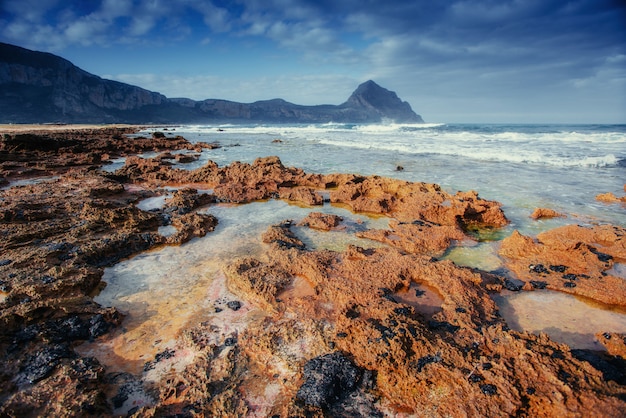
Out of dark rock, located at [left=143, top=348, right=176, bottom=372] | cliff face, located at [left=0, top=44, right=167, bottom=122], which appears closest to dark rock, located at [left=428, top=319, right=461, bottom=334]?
dark rock, located at [left=143, top=348, right=176, bottom=372]

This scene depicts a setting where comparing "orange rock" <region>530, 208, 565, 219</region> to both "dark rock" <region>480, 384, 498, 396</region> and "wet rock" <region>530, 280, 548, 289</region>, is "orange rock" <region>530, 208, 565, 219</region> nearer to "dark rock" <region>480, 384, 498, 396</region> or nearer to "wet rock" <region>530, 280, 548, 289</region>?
"wet rock" <region>530, 280, 548, 289</region>

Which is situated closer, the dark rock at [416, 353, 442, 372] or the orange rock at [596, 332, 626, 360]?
the dark rock at [416, 353, 442, 372]

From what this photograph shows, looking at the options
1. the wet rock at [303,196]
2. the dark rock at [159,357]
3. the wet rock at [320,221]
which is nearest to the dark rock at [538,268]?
the wet rock at [320,221]

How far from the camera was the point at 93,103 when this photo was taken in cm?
9625

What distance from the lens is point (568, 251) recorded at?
4.73 metres

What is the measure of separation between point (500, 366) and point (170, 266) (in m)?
4.27

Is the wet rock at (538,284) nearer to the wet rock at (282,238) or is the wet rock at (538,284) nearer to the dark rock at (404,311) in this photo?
the dark rock at (404,311)

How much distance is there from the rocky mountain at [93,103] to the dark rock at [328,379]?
306 feet

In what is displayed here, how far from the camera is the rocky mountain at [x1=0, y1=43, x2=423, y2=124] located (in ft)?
259

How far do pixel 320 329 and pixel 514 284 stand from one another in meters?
2.88

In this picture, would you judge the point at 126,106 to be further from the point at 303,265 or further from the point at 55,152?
the point at 303,265

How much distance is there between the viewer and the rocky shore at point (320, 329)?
91.1 inches

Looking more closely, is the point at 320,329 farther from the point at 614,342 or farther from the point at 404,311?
the point at 614,342

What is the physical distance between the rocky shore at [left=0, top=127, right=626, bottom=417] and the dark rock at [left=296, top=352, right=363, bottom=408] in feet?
0.03
